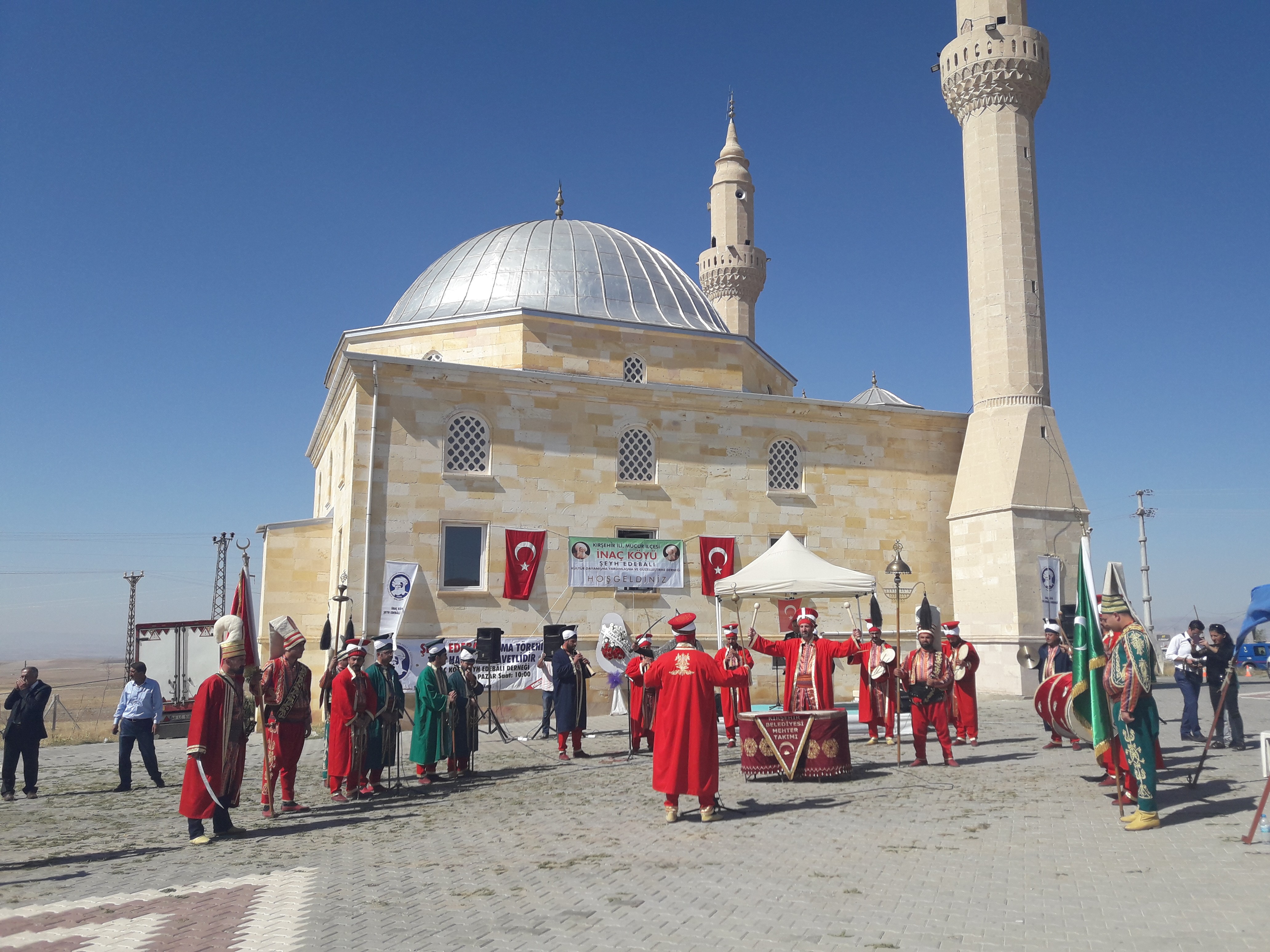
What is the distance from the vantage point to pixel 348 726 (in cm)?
886

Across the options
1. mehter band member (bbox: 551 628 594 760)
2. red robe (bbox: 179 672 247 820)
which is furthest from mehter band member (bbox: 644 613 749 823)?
mehter band member (bbox: 551 628 594 760)

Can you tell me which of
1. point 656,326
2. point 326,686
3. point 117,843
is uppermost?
point 656,326

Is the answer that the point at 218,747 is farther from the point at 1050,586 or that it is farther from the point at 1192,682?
the point at 1050,586

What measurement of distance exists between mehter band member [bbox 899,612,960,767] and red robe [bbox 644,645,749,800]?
296 centimetres

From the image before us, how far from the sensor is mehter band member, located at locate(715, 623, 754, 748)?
10.4 metres

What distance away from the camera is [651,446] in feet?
58.1

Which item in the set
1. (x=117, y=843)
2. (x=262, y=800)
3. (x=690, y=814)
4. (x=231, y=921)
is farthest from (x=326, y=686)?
(x=231, y=921)

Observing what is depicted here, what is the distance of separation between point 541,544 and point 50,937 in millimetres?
11818

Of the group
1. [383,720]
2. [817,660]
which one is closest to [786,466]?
[817,660]

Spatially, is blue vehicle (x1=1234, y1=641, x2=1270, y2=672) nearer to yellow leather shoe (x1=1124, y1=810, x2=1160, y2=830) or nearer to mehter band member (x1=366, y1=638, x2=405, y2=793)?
yellow leather shoe (x1=1124, y1=810, x2=1160, y2=830)

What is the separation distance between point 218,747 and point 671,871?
378cm

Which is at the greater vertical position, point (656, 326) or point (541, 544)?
point (656, 326)

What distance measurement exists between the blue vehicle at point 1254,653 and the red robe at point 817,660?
4110 millimetres

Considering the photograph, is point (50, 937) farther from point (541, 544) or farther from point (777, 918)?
point (541, 544)
